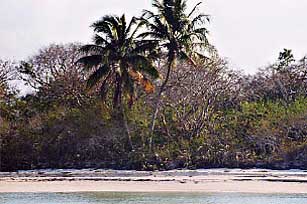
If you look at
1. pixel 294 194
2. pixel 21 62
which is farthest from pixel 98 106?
pixel 294 194

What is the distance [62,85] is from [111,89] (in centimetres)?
325

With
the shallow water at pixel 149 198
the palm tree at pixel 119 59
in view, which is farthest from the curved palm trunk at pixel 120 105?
the shallow water at pixel 149 198

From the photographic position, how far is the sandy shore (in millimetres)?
22547

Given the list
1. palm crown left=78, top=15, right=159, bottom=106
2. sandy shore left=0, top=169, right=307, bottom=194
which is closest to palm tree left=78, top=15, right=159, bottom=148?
palm crown left=78, top=15, right=159, bottom=106

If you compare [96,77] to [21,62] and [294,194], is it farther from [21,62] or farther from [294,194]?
[294,194]

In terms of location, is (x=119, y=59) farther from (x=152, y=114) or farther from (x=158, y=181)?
(x=158, y=181)

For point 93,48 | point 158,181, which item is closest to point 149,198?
point 158,181

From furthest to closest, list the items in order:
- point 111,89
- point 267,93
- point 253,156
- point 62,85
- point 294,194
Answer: point 267,93
point 62,85
point 111,89
point 253,156
point 294,194

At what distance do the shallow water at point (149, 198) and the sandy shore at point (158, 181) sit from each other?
0.86m

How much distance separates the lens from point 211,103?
3086 cm

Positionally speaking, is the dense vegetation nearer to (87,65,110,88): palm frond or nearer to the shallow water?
(87,65,110,88): palm frond

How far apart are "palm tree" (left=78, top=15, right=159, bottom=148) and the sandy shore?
348 cm

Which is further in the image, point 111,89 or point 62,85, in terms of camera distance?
point 62,85

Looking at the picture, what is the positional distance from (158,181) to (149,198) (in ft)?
12.4
